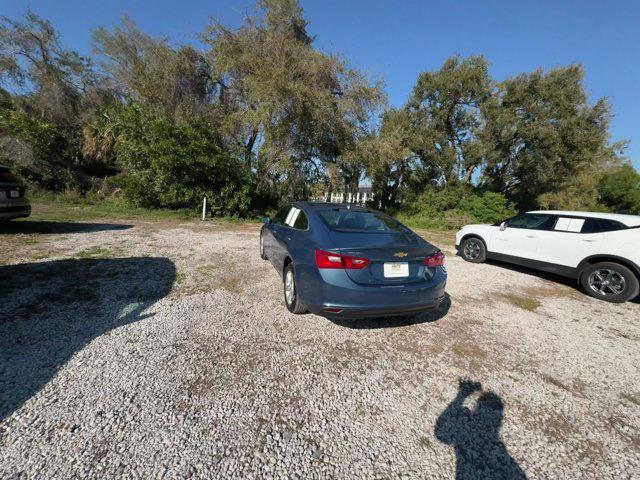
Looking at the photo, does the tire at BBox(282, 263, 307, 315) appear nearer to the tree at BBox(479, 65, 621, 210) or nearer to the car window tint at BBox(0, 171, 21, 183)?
the car window tint at BBox(0, 171, 21, 183)

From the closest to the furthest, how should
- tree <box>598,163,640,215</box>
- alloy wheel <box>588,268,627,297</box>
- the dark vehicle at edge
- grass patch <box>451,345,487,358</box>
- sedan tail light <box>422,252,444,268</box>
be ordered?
grass patch <box>451,345,487,358</box>
sedan tail light <box>422,252,444,268</box>
alloy wheel <box>588,268,627,297</box>
the dark vehicle at edge
tree <box>598,163,640,215</box>

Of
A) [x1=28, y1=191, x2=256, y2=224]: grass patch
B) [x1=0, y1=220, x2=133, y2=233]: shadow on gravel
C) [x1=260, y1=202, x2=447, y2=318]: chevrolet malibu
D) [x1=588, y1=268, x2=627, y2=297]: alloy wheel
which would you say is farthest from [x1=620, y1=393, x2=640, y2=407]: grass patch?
[x1=28, y1=191, x2=256, y2=224]: grass patch

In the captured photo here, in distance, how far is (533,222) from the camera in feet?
19.4

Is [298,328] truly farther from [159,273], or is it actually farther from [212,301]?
[159,273]

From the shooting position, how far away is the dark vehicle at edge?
5746mm

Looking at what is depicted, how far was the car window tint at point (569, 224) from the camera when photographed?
5160mm

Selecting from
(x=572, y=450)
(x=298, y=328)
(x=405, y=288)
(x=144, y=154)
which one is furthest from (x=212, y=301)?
(x=144, y=154)

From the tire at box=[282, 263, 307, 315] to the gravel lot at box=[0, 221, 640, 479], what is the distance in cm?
12

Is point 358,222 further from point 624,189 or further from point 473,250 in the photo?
point 624,189

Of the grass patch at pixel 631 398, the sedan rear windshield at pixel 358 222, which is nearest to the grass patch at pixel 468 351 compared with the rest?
the grass patch at pixel 631 398

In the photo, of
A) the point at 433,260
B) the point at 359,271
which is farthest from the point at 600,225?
the point at 359,271

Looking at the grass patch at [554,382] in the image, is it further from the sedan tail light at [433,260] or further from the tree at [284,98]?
the tree at [284,98]

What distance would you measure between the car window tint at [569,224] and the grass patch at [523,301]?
1.72 metres

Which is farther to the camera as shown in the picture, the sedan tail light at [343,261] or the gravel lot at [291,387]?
the sedan tail light at [343,261]
